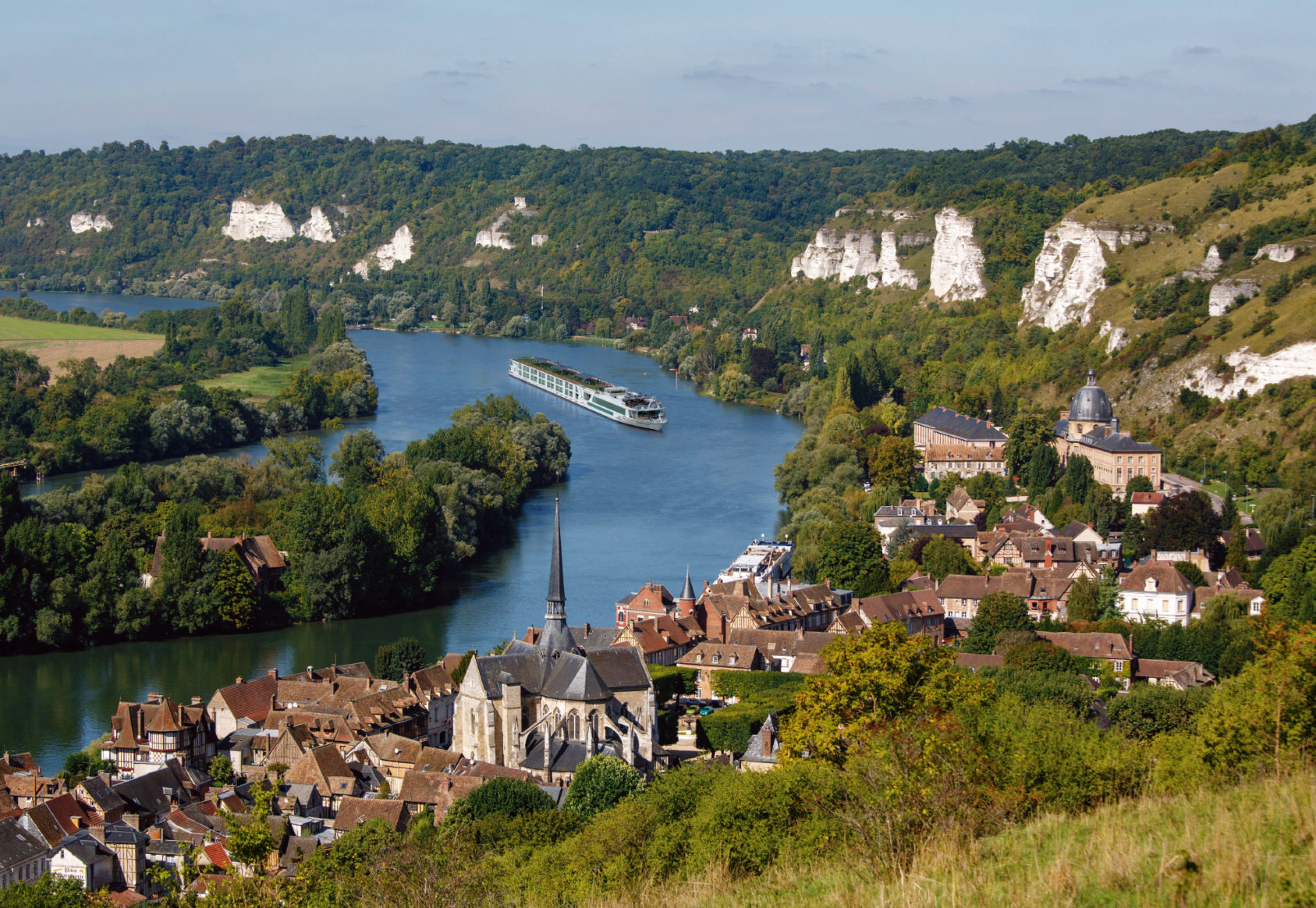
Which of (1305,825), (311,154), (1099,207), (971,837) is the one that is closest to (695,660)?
(971,837)

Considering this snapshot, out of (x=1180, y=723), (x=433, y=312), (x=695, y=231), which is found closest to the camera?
(x=1180, y=723)

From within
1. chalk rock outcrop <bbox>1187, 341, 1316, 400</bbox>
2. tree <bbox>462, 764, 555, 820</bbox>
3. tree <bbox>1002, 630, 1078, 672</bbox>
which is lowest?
tree <bbox>1002, 630, 1078, 672</bbox>

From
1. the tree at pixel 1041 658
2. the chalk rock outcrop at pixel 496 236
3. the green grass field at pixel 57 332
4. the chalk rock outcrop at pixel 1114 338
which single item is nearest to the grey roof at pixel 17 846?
the tree at pixel 1041 658

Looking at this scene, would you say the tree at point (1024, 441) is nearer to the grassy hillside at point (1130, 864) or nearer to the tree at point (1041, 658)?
the tree at point (1041, 658)

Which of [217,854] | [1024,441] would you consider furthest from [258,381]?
[217,854]

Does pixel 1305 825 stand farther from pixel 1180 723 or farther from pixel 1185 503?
pixel 1185 503

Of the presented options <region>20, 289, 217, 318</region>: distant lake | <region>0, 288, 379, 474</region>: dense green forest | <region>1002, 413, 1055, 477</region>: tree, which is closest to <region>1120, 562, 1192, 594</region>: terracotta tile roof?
<region>1002, 413, 1055, 477</region>: tree

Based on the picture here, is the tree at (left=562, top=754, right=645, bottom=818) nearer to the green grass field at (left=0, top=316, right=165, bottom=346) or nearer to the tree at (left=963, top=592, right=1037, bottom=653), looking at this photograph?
the tree at (left=963, top=592, right=1037, bottom=653)
